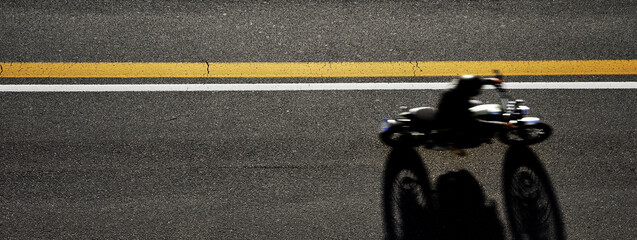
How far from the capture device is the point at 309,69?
532 cm

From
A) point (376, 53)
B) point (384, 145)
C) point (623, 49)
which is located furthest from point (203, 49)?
point (623, 49)

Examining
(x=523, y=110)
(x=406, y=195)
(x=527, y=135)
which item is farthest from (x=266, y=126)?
(x=527, y=135)

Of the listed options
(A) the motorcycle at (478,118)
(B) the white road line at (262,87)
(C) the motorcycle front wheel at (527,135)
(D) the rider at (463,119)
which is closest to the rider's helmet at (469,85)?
(D) the rider at (463,119)

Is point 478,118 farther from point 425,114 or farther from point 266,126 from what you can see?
point 266,126

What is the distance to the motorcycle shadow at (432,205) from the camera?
4.50 m

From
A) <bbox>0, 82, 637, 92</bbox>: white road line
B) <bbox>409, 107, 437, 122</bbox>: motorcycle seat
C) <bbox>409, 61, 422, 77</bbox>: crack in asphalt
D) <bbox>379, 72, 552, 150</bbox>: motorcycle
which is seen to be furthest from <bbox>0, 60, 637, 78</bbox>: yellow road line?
<bbox>409, 107, 437, 122</bbox>: motorcycle seat

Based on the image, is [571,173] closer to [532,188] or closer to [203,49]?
[532,188]

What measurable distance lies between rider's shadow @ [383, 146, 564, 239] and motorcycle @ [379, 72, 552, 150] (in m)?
0.13

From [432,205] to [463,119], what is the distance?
85cm

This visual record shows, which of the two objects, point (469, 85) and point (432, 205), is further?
point (432, 205)

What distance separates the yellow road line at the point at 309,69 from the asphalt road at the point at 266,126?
0.28ft

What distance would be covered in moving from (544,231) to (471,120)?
1.20 m

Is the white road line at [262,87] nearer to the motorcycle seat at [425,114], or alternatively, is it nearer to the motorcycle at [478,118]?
the motorcycle at [478,118]

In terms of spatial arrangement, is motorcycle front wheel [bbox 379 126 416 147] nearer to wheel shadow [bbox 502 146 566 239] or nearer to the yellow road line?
the yellow road line
